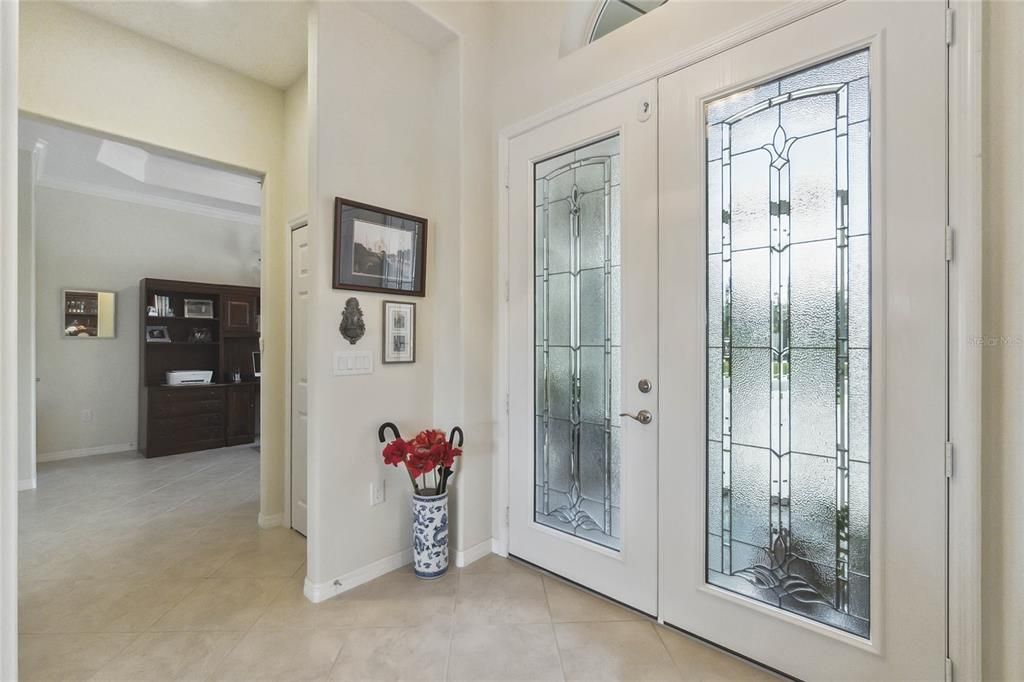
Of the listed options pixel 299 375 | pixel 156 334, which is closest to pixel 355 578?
pixel 299 375

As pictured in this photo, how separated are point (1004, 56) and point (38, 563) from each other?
15.7ft

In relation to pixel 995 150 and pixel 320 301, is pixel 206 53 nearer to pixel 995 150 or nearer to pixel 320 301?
pixel 320 301

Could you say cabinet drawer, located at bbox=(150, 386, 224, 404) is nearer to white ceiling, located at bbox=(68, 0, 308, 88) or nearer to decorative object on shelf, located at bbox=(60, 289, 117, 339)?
decorative object on shelf, located at bbox=(60, 289, 117, 339)

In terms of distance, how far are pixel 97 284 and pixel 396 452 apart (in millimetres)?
5229

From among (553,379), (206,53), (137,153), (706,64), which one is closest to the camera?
(706,64)

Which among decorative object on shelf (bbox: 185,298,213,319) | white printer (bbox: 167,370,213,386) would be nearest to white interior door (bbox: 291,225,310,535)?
white printer (bbox: 167,370,213,386)

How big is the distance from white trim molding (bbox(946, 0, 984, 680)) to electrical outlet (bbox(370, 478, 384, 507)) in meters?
2.31

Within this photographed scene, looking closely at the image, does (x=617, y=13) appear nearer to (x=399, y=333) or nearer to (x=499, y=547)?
(x=399, y=333)

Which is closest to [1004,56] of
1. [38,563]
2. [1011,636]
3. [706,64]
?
[706,64]

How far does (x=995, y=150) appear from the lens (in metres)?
1.37

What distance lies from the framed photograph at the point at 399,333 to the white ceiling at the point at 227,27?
1793 millimetres

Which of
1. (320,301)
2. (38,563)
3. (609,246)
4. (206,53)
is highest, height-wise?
(206,53)

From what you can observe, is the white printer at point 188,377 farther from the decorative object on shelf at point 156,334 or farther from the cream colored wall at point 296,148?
the cream colored wall at point 296,148

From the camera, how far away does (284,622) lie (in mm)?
2096
